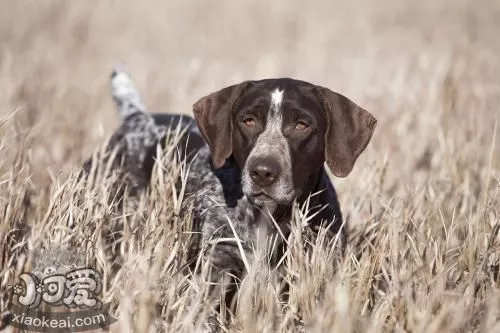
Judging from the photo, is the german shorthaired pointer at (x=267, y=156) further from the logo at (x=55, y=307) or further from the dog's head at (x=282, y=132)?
the logo at (x=55, y=307)

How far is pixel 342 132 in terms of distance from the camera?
443cm

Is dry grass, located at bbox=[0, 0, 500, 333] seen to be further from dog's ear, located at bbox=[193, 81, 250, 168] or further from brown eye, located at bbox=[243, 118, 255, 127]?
brown eye, located at bbox=[243, 118, 255, 127]

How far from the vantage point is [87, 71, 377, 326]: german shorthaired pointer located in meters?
4.23

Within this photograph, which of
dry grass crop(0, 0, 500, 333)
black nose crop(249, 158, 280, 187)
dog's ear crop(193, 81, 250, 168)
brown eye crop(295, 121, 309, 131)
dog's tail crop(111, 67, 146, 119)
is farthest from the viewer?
dog's tail crop(111, 67, 146, 119)

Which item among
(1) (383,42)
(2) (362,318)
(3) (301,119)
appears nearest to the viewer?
(2) (362,318)

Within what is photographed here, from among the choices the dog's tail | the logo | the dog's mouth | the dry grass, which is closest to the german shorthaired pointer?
the dog's mouth

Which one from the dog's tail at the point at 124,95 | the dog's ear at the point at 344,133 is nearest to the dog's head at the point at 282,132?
the dog's ear at the point at 344,133

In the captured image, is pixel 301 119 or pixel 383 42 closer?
pixel 301 119

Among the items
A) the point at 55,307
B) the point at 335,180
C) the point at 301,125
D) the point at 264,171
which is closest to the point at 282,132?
the point at 301,125

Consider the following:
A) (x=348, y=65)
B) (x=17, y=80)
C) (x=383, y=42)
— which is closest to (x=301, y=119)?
(x=17, y=80)

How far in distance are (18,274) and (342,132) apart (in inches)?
71.4

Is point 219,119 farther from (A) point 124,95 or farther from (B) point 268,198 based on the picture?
(A) point 124,95

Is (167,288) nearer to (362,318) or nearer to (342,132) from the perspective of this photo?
(362,318)

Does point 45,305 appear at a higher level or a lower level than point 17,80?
lower
